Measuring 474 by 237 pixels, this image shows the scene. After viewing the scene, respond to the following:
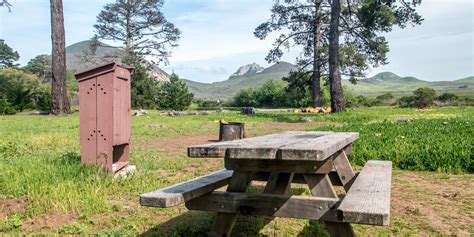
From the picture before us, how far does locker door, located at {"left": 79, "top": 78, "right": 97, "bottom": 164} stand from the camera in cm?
515

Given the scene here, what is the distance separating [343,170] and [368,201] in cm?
166

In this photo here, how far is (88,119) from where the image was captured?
517 cm

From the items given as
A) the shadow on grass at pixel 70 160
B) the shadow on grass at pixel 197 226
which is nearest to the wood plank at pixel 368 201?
the shadow on grass at pixel 197 226

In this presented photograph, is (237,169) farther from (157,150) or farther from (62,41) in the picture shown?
(62,41)

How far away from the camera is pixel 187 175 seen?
5652 mm

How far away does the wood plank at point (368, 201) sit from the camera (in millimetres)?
2129

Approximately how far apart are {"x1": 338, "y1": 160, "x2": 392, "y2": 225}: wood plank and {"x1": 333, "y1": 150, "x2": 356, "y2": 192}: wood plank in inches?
12.0

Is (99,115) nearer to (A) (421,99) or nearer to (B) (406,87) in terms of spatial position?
(A) (421,99)

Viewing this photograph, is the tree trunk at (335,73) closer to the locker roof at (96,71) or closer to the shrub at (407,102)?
the locker roof at (96,71)

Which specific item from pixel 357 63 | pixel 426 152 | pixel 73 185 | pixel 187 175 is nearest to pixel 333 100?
pixel 357 63

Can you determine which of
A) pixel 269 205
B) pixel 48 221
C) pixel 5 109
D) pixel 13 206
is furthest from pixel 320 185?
pixel 5 109

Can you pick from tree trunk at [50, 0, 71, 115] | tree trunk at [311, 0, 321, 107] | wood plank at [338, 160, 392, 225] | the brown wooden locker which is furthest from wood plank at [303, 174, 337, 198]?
tree trunk at [311, 0, 321, 107]

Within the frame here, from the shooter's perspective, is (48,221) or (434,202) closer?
(48,221)

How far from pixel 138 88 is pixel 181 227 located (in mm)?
35421
